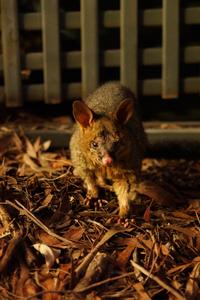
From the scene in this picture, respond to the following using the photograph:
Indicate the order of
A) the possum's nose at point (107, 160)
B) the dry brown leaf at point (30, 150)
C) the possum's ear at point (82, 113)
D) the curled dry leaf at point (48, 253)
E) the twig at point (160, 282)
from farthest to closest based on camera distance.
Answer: the dry brown leaf at point (30, 150) → the possum's ear at point (82, 113) → the possum's nose at point (107, 160) → the curled dry leaf at point (48, 253) → the twig at point (160, 282)

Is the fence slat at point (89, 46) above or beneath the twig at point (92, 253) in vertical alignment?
above

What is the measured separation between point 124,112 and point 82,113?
300mm

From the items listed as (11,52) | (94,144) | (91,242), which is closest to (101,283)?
(91,242)

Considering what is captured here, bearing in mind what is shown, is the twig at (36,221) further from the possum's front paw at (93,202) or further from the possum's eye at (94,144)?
the possum's eye at (94,144)

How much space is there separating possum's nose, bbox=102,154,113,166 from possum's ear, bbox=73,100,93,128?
367 millimetres

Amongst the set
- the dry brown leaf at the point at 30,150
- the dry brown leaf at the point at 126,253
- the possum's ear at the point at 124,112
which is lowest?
the dry brown leaf at the point at 126,253

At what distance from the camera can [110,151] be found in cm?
449

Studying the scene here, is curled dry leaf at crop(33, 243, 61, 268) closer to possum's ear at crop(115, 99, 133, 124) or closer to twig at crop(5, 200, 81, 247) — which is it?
twig at crop(5, 200, 81, 247)

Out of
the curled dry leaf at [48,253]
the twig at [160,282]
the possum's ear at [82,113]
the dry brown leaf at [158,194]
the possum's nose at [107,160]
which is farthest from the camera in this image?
the dry brown leaf at [158,194]

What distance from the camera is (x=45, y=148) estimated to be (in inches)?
→ 243

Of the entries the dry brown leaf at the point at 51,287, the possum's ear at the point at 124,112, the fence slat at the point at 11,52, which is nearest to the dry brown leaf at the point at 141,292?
the dry brown leaf at the point at 51,287

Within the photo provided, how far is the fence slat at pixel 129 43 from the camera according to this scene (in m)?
6.07

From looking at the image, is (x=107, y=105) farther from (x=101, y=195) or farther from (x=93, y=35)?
(x=93, y=35)

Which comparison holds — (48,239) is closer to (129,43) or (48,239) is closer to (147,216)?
(147,216)
